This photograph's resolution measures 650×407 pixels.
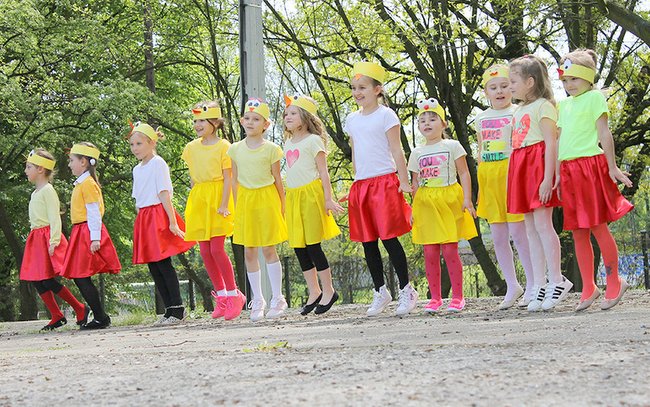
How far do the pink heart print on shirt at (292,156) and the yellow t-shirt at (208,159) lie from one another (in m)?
0.72

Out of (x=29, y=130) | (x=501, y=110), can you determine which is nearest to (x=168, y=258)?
(x=501, y=110)

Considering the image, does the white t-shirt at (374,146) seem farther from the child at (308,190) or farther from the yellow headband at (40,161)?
the yellow headband at (40,161)

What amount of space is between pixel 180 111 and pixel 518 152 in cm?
1548

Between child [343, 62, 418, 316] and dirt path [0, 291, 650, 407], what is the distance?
0.85m

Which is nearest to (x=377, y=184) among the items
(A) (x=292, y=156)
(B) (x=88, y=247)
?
(A) (x=292, y=156)

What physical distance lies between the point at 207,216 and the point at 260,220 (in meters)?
0.60

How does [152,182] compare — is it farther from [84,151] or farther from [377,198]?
[377,198]

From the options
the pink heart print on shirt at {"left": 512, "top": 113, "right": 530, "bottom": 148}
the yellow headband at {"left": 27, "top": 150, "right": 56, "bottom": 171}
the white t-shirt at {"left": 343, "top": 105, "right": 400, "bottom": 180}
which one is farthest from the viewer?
the yellow headband at {"left": 27, "top": 150, "right": 56, "bottom": 171}

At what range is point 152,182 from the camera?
31.3 feet

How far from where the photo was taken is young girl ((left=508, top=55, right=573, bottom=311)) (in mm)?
7281

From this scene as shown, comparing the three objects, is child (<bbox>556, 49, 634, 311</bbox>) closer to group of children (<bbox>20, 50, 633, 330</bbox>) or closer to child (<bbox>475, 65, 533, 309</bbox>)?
group of children (<bbox>20, 50, 633, 330</bbox>)

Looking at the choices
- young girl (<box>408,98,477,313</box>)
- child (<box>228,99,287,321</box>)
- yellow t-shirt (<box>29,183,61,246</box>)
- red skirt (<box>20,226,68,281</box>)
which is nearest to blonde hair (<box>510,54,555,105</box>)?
young girl (<box>408,98,477,313</box>)

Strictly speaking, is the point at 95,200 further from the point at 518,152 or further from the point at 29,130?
the point at 29,130

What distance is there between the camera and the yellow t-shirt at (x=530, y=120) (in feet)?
24.0
